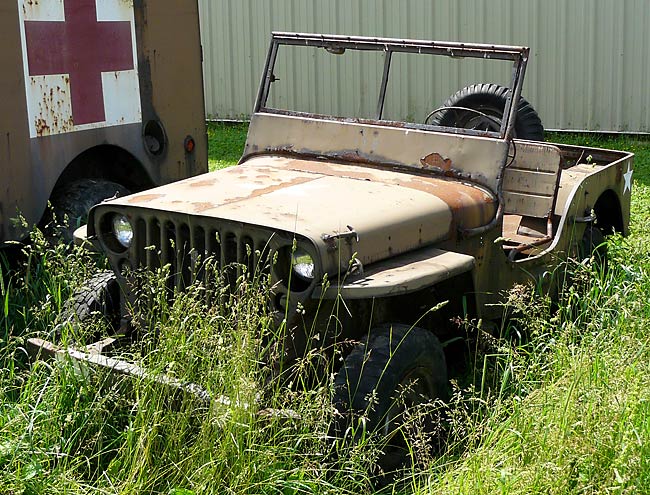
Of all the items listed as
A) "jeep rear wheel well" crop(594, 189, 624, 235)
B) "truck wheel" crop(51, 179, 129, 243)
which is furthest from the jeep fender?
"jeep rear wheel well" crop(594, 189, 624, 235)

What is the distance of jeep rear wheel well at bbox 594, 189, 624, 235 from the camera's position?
557 cm

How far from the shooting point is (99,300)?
13.5 feet

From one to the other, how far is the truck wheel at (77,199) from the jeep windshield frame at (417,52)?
0.94m

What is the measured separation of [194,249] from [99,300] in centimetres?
65

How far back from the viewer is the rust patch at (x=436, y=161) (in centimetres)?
450

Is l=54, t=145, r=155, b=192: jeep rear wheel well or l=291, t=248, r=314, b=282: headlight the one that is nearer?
l=291, t=248, r=314, b=282: headlight

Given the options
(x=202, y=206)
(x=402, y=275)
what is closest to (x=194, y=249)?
(x=202, y=206)

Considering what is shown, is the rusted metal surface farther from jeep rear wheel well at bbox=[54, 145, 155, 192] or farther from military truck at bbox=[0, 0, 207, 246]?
jeep rear wheel well at bbox=[54, 145, 155, 192]

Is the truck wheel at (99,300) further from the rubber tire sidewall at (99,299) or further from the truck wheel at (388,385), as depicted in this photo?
the truck wheel at (388,385)

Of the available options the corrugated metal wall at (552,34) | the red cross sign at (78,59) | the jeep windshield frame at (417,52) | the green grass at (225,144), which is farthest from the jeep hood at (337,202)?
the corrugated metal wall at (552,34)

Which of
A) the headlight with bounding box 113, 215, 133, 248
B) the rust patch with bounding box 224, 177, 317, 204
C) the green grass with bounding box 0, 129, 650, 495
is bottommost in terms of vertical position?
the green grass with bounding box 0, 129, 650, 495

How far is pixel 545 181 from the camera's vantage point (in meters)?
5.13

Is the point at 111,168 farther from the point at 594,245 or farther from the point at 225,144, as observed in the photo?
the point at 225,144

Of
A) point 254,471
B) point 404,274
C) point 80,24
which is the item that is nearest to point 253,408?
point 254,471
